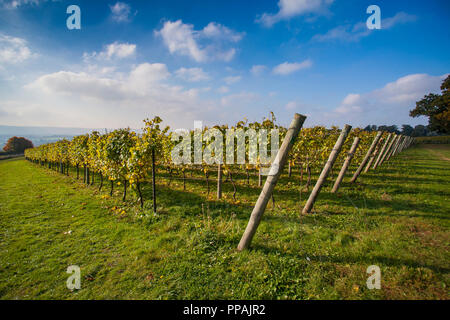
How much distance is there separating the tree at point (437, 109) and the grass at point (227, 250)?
162 ft

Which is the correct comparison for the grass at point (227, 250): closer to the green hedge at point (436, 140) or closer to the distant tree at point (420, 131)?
the green hedge at point (436, 140)

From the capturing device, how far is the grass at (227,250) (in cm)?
287

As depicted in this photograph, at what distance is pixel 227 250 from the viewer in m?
3.76

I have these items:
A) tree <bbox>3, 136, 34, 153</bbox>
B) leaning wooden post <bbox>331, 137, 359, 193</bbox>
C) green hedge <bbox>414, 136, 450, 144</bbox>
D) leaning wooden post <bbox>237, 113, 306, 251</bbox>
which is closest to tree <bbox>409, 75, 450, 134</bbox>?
green hedge <bbox>414, 136, 450, 144</bbox>

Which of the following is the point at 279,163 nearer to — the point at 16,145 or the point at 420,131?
the point at 16,145

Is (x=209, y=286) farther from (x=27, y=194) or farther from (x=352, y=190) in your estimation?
(x=27, y=194)

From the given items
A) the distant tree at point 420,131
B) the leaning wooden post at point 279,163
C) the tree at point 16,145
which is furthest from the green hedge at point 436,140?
the tree at point 16,145

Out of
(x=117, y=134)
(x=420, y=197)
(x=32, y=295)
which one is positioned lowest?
(x=32, y=295)

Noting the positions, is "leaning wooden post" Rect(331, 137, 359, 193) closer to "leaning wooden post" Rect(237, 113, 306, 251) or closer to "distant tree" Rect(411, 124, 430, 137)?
"leaning wooden post" Rect(237, 113, 306, 251)

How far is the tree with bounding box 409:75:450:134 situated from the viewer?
36912 millimetres

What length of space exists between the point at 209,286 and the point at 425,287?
3.37 metres

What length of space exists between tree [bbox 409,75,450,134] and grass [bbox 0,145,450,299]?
49.2 m

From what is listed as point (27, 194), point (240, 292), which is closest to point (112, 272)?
point (240, 292)
